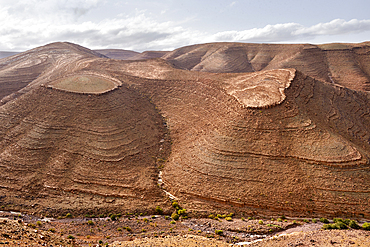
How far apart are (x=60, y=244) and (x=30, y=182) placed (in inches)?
653

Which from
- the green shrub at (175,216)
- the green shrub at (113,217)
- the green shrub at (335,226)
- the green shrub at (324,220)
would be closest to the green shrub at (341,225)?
the green shrub at (335,226)

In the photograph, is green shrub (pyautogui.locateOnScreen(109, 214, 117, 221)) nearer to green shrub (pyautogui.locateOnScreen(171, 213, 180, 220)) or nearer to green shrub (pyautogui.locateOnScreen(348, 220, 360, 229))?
green shrub (pyautogui.locateOnScreen(171, 213, 180, 220))

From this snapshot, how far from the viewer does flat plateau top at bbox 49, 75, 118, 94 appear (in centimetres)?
4553

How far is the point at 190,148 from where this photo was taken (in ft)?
A: 119

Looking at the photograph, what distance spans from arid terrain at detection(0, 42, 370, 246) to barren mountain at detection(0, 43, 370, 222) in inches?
6.2

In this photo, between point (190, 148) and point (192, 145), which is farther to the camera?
point (192, 145)

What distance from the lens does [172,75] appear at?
187 ft

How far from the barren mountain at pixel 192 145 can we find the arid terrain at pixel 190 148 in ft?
Answer: 0.52

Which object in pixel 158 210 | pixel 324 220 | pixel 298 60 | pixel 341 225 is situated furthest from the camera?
pixel 298 60

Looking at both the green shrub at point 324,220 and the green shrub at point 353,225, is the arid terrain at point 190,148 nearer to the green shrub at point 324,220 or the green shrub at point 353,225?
the green shrub at point 324,220

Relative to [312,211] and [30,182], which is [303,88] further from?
[30,182]

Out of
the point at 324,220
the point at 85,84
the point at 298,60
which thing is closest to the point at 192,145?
the point at 324,220

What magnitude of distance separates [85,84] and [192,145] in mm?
26421

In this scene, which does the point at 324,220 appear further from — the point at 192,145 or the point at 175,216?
the point at 192,145
